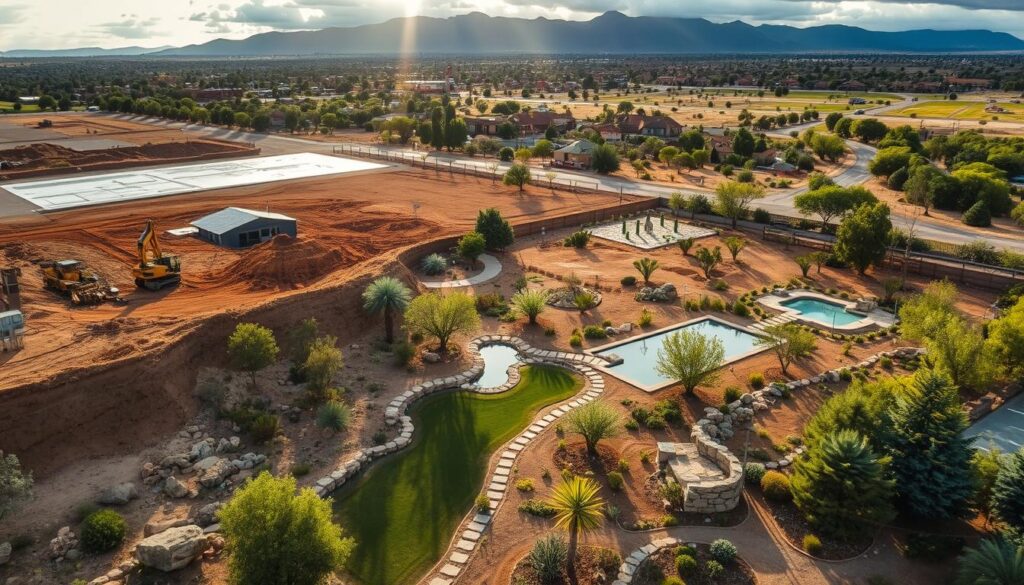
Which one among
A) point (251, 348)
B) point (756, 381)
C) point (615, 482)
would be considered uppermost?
point (251, 348)

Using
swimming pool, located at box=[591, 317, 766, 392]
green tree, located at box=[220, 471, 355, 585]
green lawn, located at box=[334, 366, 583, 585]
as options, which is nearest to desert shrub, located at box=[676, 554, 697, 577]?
green lawn, located at box=[334, 366, 583, 585]

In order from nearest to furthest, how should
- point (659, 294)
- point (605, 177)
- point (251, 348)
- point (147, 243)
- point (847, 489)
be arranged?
point (847, 489)
point (251, 348)
point (147, 243)
point (659, 294)
point (605, 177)

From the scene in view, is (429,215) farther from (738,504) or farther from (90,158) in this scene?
(90,158)

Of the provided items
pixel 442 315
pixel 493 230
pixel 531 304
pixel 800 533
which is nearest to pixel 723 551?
pixel 800 533

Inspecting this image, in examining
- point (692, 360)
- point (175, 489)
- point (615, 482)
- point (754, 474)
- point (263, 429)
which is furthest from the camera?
point (692, 360)

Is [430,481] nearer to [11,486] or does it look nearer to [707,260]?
[11,486]

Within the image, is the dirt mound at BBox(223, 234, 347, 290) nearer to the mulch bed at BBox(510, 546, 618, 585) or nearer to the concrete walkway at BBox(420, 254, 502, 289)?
the concrete walkway at BBox(420, 254, 502, 289)
